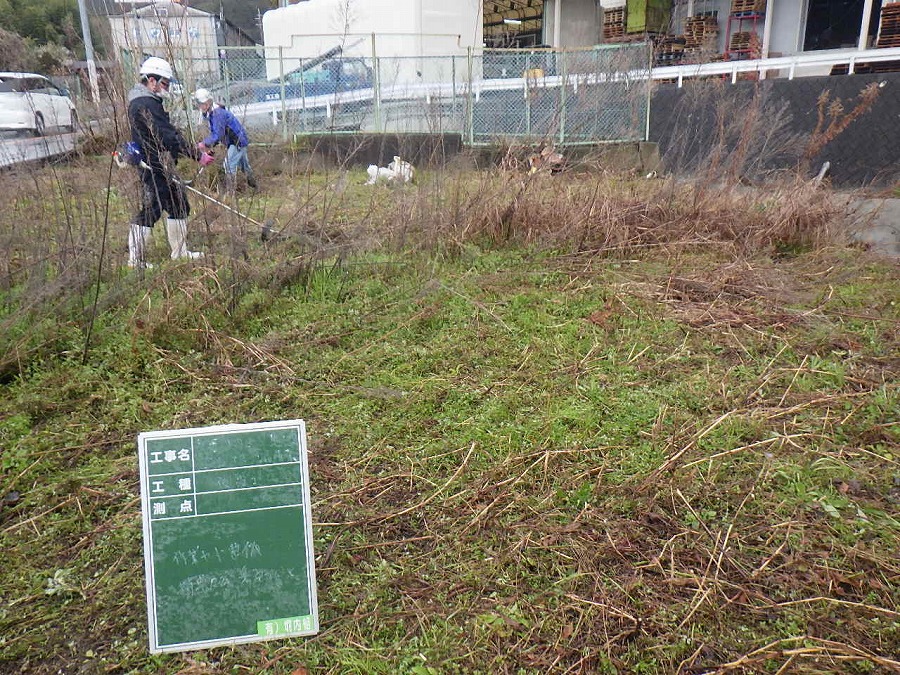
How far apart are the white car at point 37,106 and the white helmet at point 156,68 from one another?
670mm

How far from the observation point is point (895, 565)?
245 centimetres

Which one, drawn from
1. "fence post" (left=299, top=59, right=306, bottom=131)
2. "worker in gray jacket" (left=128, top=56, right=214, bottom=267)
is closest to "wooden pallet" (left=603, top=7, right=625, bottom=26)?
"fence post" (left=299, top=59, right=306, bottom=131)

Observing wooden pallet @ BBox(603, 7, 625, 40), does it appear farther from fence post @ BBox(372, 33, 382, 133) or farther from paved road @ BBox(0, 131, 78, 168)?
paved road @ BBox(0, 131, 78, 168)

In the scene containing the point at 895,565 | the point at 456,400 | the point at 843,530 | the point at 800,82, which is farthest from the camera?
the point at 800,82

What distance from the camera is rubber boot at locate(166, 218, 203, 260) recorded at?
532 cm

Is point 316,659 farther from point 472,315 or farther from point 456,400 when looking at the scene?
point 472,315

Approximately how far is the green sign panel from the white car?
4.08m

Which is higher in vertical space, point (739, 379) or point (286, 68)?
point (286, 68)

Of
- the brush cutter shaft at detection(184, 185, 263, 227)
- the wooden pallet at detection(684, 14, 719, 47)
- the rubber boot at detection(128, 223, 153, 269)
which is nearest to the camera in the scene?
the brush cutter shaft at detection(184, 185, 263, 227)

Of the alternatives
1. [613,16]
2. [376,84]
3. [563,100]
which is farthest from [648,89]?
[613,16]

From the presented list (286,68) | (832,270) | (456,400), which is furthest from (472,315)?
(286,68)

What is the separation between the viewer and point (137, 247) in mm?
4840

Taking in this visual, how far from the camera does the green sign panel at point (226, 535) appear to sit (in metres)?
2.01

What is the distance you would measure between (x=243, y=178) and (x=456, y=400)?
13.1 ft
